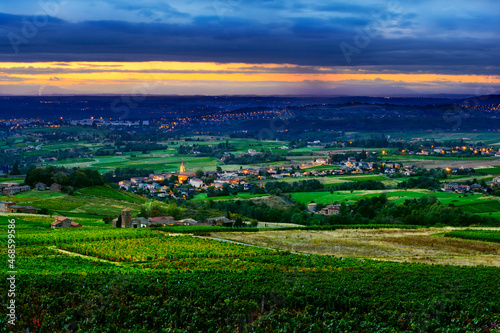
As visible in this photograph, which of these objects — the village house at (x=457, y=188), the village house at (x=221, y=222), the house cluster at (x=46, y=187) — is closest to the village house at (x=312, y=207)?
the village house at (x=221, y=222)

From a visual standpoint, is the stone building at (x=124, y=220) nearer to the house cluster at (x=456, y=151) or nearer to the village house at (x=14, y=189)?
the village house at (x=14, y=189)

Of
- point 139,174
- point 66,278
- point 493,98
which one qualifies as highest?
point 493,98

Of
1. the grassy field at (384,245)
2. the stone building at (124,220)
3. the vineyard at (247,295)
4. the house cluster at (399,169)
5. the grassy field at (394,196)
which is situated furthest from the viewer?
the house cluster at (399,169)

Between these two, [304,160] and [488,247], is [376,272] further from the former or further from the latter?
[304,160]

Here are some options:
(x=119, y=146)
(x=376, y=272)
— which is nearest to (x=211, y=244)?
(x=376, y=272)

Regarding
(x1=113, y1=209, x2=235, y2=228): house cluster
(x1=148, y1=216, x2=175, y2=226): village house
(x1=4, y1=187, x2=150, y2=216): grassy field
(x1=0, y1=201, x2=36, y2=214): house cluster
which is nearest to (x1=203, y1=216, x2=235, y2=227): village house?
(x1=113, y1=209, x2=235, y2=228): house cluster

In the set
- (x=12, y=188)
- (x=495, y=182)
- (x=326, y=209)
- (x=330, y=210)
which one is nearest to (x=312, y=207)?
(x=326, y=209)

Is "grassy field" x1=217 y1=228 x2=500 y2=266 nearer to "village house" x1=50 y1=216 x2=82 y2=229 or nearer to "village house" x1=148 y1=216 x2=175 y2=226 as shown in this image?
"village house" x1=148 y1=216 x2=175 y2=226
